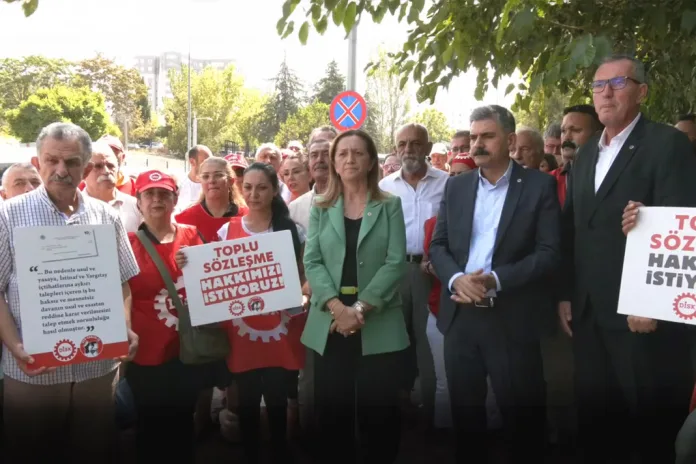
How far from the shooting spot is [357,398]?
3783 millimetres

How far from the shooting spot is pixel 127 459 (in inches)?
165

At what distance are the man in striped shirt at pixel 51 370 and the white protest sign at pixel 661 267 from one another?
250cm

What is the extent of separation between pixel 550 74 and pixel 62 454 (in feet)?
11.1

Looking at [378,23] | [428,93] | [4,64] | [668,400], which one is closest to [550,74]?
[378,23]

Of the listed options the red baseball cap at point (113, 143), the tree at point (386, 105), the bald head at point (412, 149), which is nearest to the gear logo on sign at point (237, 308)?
the bald head at point (412, 149)

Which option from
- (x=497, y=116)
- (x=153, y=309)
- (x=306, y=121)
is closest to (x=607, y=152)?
(x=497, y=116)

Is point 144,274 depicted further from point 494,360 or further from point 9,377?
point 494,360

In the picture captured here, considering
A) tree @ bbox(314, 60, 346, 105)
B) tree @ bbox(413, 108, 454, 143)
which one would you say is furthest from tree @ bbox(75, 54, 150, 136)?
tree @ bbox(413, 108, 454, 143)

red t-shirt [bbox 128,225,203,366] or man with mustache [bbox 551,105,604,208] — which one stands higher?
man with mustache [bbox 551,105,604,208]

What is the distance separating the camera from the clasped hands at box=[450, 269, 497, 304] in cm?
339

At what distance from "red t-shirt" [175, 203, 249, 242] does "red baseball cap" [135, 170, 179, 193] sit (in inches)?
28.0

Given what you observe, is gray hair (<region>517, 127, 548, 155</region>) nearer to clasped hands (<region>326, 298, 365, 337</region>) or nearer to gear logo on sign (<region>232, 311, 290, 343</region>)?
clasped hands (<region>326, 298, 365, 337</region>)

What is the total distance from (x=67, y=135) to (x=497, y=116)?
7.48 feet

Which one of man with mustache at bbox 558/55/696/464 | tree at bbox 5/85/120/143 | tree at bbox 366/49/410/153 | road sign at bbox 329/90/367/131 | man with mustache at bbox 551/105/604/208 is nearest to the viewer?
man with mustache at bbox 558/55/696/464
